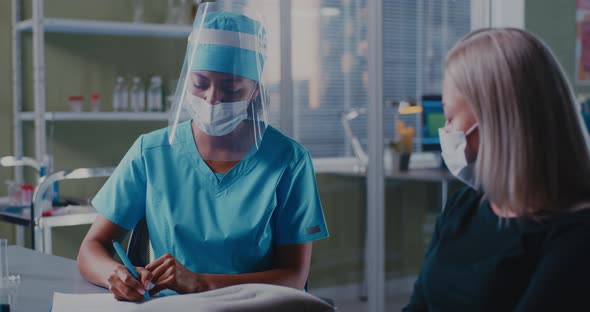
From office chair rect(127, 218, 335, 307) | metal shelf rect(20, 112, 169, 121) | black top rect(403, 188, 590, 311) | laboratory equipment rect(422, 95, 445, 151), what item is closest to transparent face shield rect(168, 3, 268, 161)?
office chair rect(127, 218, 335, 307)

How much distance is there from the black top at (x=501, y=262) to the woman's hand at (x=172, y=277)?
40cm

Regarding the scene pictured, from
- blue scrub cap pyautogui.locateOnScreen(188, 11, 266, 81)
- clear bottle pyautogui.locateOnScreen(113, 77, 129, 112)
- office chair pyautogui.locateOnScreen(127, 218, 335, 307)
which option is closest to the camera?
blue scrub cap pyautogui.locateOnScreen(188, 11, 266, 81)

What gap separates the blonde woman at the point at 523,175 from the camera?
1021 mm

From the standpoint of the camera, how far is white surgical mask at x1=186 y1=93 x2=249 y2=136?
4.80 feet

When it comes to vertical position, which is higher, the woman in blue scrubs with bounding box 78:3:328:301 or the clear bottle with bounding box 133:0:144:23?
the clear bottle with bounding box 133:0:144:23

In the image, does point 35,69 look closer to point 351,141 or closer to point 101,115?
point 101,115

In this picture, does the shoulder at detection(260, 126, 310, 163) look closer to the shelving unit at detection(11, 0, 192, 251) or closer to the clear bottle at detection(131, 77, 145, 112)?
the shelving unit at detection(11, 0, 192, 251)

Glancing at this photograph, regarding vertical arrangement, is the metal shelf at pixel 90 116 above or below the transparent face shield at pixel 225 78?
below

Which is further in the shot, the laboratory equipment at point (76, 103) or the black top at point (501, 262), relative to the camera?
the laboratory equipment at point (76, 103)

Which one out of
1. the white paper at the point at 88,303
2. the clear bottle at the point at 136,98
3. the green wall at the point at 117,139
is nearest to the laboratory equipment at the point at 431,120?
the green wall at the point at 117,139

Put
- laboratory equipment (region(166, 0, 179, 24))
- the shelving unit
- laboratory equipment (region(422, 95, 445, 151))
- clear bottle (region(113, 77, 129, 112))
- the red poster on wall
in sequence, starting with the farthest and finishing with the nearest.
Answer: laboratory equipment (region(422, 95, 445, 151))
laboratory equipment (region(166, 0, 179, 24))
clear bottle (region(113, 77, 129, 112))
the red poster on wall
the shelving unit

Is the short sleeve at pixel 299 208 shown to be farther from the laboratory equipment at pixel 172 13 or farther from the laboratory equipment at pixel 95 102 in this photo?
the laboratory equipment at pixel 172 13

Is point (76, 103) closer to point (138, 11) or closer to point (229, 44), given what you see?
point (138, 11)

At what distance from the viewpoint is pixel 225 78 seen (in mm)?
1453
